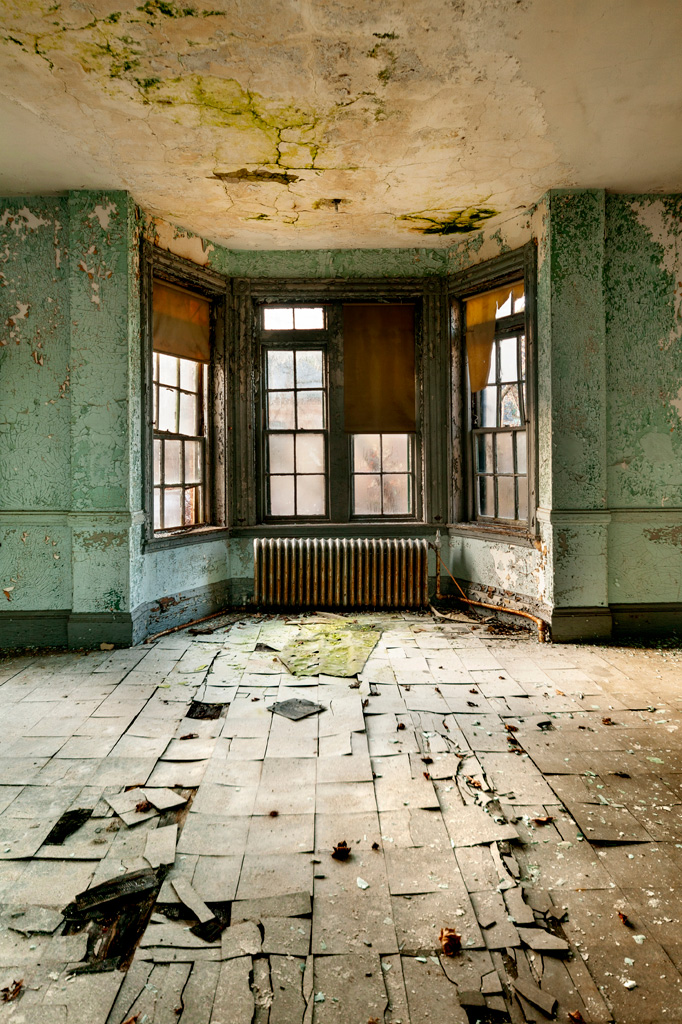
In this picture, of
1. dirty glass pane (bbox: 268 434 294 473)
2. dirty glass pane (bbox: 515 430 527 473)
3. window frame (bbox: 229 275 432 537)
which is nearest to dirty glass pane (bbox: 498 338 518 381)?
dirty glass pane (bbox: 515 430 527 473)

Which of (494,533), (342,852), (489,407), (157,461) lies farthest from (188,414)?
(342,852)

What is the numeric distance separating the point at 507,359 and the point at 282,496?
2443 millimetres

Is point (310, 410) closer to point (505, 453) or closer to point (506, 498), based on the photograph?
point (505, 453)

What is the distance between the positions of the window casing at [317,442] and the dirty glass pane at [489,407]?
0.65m

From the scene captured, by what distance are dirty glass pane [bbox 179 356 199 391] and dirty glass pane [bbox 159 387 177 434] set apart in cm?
20

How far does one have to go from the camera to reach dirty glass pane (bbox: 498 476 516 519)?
16.9 feet

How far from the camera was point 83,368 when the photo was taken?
433cm

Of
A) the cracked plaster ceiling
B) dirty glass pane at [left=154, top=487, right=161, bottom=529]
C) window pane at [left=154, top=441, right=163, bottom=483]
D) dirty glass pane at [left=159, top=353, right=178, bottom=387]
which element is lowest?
dirty glass pane at [left=154, top=487, right=161, bottom=529]

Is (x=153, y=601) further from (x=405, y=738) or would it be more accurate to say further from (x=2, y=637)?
(x=405, y=738)

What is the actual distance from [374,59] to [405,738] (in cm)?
333

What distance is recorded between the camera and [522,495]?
504 centimetres

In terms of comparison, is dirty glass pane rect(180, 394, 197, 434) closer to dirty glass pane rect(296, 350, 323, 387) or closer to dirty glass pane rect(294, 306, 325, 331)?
dirty glass pane rect(296, 350, 323, 387)

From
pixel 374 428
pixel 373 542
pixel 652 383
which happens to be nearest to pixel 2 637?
pixel 373 542

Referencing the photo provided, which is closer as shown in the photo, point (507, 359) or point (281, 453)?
point (507, 359)
